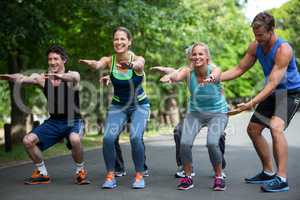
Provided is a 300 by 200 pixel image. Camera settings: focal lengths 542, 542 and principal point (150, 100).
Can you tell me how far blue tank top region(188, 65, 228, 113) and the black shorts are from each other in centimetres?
55

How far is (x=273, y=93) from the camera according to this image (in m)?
6.82

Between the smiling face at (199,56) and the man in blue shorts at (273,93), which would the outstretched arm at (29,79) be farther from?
the man in blue shorts at (273,93)

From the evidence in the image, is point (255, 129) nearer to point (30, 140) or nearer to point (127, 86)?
point (127, 86)

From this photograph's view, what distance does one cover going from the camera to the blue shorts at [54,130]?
24.4 feet

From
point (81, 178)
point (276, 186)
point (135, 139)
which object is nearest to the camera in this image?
point (276, 186)

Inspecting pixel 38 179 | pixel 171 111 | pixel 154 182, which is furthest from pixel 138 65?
pixel 171 111

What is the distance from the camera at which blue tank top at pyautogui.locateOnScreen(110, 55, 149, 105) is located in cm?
713

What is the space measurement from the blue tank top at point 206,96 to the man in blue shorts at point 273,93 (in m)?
0.20

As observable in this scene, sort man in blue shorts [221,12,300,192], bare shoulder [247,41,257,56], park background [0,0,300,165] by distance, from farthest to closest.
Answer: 1. park background [0,0,300,165]
2. bare shoulder [247,41,257,56]
3. man in blue shorts [221,12,300,192]

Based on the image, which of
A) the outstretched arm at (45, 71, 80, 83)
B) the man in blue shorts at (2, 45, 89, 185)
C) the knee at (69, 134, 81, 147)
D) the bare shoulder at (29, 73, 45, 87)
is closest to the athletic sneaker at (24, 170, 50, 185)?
the man in blue shorts at (2, 45, 89, 185)

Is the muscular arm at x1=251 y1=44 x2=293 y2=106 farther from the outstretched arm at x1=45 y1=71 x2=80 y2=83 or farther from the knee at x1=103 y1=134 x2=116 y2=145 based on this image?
the outstretched arm at x1=45 y1=71 x2=80 y2=83

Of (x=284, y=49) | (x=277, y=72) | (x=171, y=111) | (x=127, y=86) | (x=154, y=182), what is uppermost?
(x=284, y=49)

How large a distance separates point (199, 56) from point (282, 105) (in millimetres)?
1202

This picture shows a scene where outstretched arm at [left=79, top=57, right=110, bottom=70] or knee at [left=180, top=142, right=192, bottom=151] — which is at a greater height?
outstretched arm at [left=79, top=57, right=110, bottom=70]
